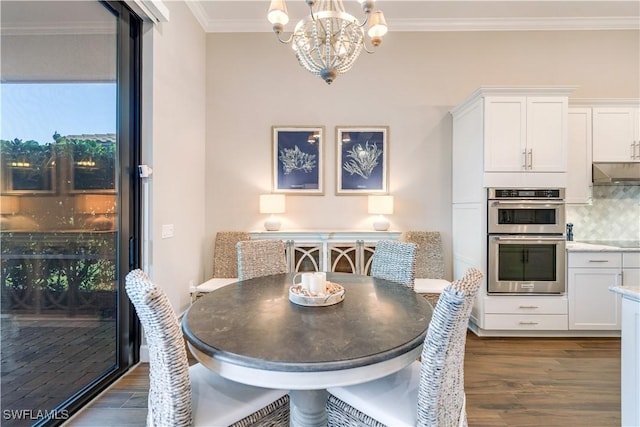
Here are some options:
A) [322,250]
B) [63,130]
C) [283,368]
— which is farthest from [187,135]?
[283,368]

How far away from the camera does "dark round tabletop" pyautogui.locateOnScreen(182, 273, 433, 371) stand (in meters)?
1.08

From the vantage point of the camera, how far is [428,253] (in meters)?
3.65

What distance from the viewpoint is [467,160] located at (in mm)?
3414

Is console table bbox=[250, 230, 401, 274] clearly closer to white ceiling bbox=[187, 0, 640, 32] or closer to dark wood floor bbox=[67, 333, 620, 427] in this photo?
dark wood floor bbox=[67, 333, 620, 427]

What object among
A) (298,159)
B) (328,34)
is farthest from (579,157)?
(328,34)

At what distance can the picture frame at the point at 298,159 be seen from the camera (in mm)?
3803

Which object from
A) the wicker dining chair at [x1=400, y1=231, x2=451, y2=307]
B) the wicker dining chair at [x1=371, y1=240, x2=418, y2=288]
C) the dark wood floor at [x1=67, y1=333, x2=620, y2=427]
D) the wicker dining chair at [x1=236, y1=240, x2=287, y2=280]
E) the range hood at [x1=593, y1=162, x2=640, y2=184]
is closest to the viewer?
the dark wood floor at [x1=67, y1=333, x2=620, y2=427]

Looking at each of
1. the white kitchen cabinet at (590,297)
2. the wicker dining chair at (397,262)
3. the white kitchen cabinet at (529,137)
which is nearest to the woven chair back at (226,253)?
the wicker dining chair at (397,262)

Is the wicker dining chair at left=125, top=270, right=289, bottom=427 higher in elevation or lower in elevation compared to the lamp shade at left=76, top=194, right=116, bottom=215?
lower

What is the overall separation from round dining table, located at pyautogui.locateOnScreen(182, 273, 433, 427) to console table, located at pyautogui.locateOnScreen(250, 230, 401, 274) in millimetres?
1701

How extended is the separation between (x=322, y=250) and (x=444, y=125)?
2.06 m

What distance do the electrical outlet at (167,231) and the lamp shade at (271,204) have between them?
40.1 inches

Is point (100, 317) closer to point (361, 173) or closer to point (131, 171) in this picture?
point (131, 171)

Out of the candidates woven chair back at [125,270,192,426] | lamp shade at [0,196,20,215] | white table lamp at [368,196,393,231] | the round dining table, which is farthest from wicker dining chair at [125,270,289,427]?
white table lamp at [368,196,393,231]
